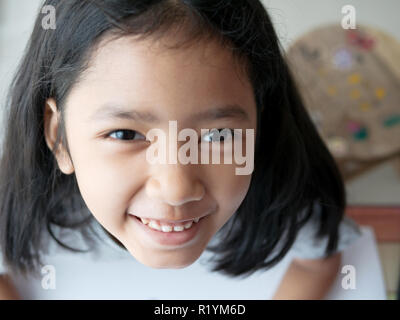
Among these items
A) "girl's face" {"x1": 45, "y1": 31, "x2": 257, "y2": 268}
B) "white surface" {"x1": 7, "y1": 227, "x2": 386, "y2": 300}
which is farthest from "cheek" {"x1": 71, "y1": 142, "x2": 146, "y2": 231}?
"white surface" {"x1": 7, "y1": 227, "x2": 386, "y2": 300}

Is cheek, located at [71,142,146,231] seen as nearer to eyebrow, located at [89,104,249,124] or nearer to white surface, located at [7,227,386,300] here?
eyebrow, located at [89,104,249,124]

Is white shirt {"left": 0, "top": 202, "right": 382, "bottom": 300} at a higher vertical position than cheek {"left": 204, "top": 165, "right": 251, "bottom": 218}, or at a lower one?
lower

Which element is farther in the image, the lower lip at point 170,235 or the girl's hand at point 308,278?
the girl's hand at point 308,278

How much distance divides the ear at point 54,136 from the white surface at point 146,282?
178mm

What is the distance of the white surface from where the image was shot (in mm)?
620

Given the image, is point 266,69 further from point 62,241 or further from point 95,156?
point 62,241

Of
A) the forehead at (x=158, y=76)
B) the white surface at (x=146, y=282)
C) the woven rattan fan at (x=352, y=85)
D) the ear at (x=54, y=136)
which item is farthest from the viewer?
the woven rattan fan at (x=352, y=85)

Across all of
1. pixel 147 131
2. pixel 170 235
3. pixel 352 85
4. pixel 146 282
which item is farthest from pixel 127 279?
pixel 352 85

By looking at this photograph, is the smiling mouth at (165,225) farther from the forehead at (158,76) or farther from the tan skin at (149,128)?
the forehead at (158,76)

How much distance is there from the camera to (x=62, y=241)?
65 cm

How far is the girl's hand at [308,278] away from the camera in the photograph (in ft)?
2.09

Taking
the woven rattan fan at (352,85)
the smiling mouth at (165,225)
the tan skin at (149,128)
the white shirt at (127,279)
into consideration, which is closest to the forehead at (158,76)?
the tan skin at (149,128)

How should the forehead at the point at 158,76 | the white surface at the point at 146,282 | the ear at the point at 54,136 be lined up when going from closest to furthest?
the forehead at the point at 158,76 < the ear at the point at 54,136 < the white surface at the point at 146,282

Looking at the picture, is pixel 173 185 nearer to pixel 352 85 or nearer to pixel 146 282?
pixel 146 282
